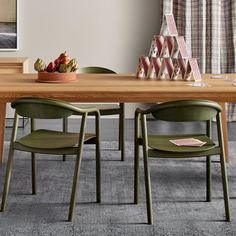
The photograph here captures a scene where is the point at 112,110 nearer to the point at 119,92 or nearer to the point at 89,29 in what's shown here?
the point at 119,92

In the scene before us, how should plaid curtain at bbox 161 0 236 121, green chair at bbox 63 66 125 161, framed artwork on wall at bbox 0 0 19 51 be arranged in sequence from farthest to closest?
plaid curtain at bbox 161 0 236 121, framed artwork on wall at bbox 0 0 19 51, green chair at bbox 63 66 125 161

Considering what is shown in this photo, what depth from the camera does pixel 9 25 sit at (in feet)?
21.9

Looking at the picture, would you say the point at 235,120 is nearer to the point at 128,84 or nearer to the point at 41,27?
the point at 41,27

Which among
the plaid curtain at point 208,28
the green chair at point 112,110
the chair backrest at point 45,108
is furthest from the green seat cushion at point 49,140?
the plaid curtain at point 208,28

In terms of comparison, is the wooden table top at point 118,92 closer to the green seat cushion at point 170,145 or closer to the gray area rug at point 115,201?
the green seat cushion at point 170,145

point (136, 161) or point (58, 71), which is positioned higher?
point (58, 71)

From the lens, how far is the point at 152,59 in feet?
14.2

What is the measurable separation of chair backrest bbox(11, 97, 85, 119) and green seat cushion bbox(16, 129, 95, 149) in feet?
0.73

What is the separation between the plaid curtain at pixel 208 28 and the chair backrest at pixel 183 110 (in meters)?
3.36

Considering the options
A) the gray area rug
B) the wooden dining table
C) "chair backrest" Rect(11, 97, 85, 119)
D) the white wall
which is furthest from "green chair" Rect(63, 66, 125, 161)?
the white wall

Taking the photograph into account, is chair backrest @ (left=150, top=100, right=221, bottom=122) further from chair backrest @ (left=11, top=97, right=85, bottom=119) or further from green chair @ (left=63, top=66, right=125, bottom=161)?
green chair @ (left=63, top=66, right=125, bottom=161)

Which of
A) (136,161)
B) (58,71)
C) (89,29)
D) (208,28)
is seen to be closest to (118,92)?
(136,161)

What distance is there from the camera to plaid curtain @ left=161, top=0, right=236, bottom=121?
6758 mm

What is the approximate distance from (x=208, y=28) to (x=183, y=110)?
3533 mm
